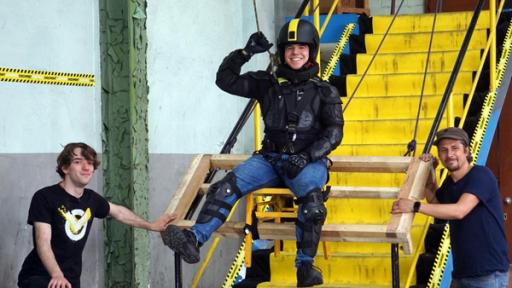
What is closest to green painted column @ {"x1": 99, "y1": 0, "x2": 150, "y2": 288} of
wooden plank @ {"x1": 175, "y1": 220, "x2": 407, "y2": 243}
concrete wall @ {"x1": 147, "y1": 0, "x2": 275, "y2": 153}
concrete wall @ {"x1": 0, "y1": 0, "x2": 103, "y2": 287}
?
concrete wall @ {"x1": 0, "y1": 0, "x2": 103, "y2": 287}

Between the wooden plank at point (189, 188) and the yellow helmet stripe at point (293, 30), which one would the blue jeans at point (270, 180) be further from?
the yellow helmet stripe at point (293, 30)

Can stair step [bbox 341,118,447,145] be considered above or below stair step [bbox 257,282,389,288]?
above

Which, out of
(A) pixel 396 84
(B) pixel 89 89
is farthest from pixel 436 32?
(B) pixel 89 89

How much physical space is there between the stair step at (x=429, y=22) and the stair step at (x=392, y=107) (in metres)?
1.41

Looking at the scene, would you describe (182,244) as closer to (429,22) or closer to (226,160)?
(226,160)

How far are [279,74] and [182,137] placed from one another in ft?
10.3

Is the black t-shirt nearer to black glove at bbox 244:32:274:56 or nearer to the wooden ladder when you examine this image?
the wooden ladder

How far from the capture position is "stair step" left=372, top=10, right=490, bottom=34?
1009 cm

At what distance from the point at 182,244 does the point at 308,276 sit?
2.54 feet

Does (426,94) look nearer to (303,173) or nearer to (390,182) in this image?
(390,182)

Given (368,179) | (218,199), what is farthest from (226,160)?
(368,179)

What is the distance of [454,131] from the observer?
597cm

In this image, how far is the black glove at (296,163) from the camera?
19.3ft

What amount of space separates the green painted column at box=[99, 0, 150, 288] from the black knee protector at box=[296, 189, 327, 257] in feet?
7.79
